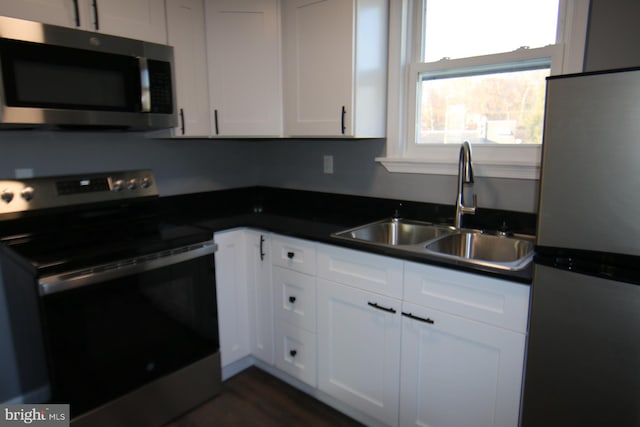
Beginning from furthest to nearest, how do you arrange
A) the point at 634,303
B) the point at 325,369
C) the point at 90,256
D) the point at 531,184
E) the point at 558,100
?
the point at 325,369
the point at 531,184
the point at 90,256
the point at 558,100
the point at 634,303

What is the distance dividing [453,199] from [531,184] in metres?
0.37

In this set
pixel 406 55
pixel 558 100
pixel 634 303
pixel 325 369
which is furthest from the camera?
pixel 406 55

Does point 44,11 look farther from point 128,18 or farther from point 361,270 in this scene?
point 361,270

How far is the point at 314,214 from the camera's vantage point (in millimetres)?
2545

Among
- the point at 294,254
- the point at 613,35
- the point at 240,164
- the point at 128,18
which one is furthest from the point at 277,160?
the point at 613,35

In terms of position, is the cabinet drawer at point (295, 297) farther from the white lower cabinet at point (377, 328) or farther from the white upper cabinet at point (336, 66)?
the white upper cabinet at point (336, 66)

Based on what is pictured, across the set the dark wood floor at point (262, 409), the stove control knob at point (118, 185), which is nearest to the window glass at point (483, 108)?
the dark wood floor at point (262, 409)

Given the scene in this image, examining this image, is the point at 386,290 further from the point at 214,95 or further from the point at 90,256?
the point at 214,95

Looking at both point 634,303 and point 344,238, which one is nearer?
point 634,303

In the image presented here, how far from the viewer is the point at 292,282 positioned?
6.98 ft

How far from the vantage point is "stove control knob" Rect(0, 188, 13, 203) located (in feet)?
6.00

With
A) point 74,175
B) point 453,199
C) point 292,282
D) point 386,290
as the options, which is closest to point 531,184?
point 453,199

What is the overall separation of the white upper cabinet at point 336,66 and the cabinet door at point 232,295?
714 mm

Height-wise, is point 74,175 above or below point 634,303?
above
